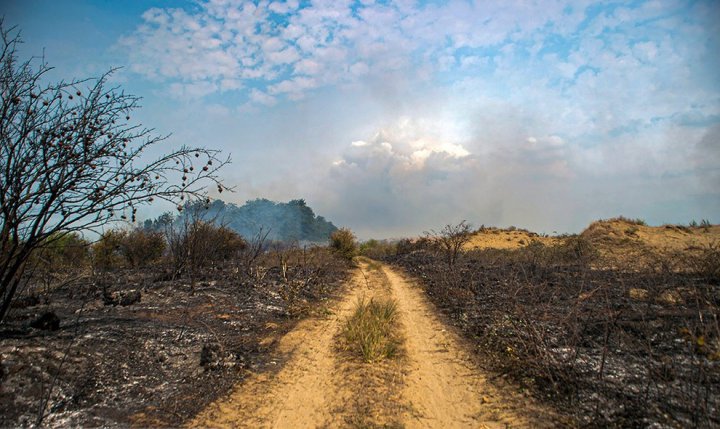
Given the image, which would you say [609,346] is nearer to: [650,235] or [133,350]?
[133,350]

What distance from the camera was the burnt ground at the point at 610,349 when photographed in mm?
4094

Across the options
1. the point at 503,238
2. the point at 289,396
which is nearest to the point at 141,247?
the point at 289,396

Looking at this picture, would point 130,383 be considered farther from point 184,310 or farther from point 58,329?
point 184,310

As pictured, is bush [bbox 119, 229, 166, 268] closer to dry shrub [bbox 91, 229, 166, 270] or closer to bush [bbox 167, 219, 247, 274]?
dry shrub [bbox 91, 229, 166, 270]

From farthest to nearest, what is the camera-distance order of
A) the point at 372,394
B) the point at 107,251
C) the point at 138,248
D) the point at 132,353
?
the point at 138,248, the point at 107,251, the point at 132,353, the point at 372,394

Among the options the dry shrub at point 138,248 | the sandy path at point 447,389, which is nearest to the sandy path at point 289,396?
the sandy path at point 447,389

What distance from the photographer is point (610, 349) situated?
6.05 meters

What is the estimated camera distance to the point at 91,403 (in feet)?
15.1

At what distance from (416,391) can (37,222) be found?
Answer: 241 inches

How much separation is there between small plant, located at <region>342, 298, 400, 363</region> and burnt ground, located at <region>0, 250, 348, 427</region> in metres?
1.57

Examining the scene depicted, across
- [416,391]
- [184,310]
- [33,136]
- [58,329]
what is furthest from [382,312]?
[33,136]

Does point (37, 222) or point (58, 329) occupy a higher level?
point (37, 222)

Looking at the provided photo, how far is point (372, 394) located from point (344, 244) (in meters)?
17.6

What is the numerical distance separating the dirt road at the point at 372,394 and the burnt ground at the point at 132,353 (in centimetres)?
48
